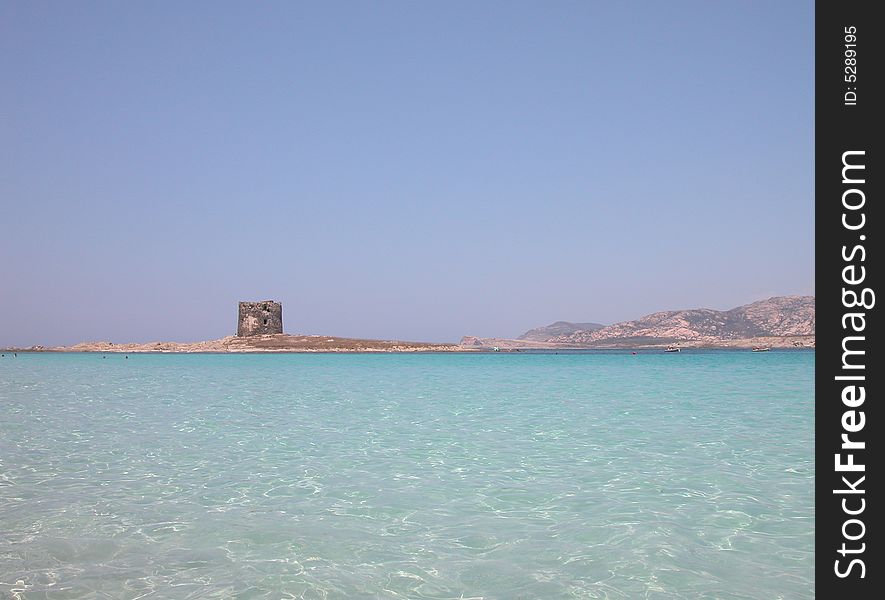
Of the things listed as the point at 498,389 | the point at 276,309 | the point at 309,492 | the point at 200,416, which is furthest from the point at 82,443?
the point at 276,309

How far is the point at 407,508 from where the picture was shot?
827 cm

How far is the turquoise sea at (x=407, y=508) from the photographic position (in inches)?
232

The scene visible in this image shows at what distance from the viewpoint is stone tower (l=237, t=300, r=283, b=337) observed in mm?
119000

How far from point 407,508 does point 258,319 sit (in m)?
116

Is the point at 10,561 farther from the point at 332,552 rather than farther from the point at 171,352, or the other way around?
the point at 171,352

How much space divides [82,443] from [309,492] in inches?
268

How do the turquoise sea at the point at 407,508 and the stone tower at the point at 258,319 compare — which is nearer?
the turquoise sea at the point at 407,508

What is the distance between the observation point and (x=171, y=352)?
116812 mm

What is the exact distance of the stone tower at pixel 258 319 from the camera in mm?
119000

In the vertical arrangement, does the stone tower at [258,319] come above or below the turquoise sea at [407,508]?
above

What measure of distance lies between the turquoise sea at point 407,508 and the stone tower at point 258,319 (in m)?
104

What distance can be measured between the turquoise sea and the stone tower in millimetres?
104204
